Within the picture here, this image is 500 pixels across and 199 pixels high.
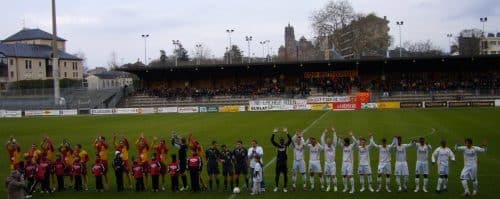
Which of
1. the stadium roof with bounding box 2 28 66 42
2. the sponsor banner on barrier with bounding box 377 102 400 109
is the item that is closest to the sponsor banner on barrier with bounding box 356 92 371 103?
the sponsor banner on barrier with bounding box 377 102 400 109

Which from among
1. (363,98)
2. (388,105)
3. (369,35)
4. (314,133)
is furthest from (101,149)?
(369,35)

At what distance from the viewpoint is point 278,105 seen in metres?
64.6

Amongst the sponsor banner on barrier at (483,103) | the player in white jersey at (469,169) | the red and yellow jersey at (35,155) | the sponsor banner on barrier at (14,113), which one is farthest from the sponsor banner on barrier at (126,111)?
the player in white jersey at (469,169)

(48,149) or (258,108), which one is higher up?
(48,149)

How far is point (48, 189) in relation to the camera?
738 inches

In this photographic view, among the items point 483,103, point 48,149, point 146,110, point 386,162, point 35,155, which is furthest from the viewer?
point 146,110

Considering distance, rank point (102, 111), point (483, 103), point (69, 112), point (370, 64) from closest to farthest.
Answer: point (483, 103) → point (102, 111) → point (69, 112) → point (370, 64)

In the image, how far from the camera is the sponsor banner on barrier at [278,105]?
64.1m

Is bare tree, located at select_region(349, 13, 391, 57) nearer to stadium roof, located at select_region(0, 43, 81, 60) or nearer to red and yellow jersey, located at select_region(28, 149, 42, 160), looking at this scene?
stadium roof, located at select_region(0, 43, 81, 60)

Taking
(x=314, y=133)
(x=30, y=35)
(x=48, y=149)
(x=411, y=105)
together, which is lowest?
(x=314, y=133)

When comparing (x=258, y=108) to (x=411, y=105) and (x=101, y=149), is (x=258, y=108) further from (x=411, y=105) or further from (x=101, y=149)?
(x=101, y=149)

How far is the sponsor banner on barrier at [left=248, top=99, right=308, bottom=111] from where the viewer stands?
6412 cm

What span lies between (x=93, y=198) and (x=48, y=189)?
7.56 feet

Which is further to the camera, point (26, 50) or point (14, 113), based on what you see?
point (26, 50)
